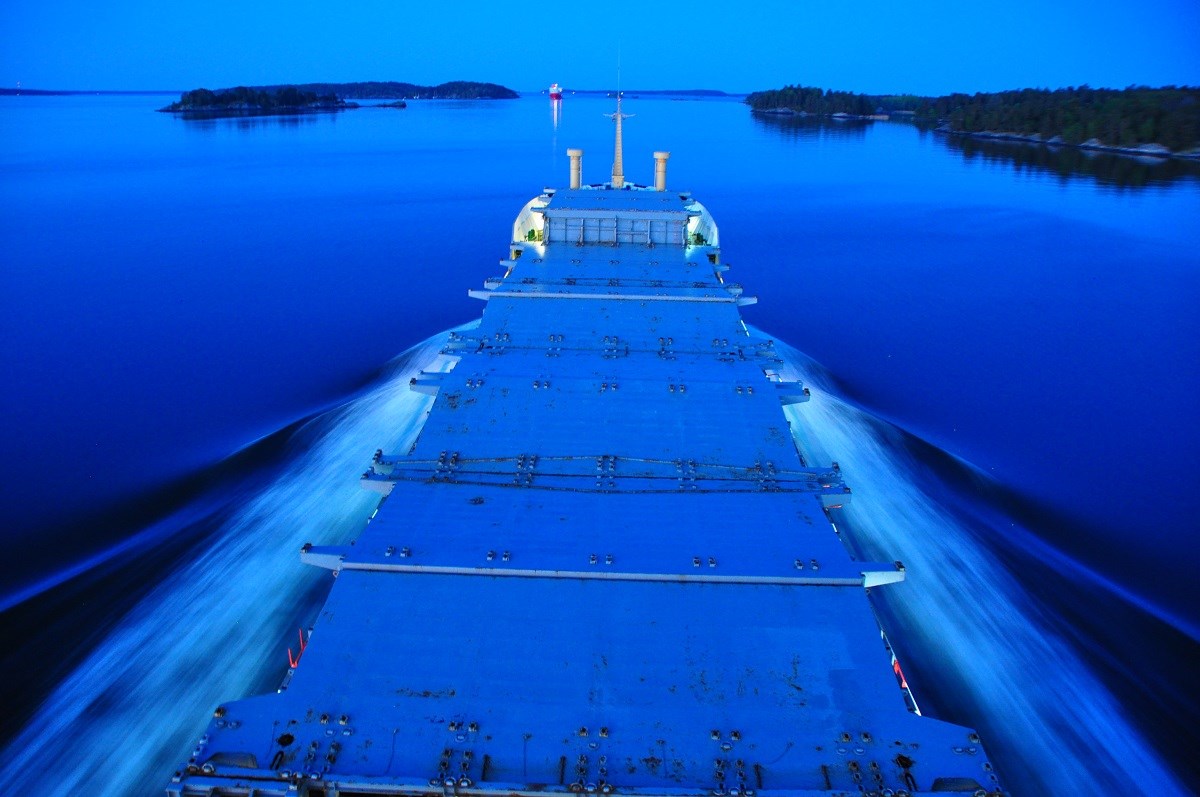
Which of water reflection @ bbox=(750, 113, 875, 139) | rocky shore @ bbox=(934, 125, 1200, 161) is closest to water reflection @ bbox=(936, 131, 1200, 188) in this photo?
rocky shore @ bbox=(934, 125, 1200, 161)

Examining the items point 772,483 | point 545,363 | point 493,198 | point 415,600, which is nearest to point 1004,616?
point 772,483

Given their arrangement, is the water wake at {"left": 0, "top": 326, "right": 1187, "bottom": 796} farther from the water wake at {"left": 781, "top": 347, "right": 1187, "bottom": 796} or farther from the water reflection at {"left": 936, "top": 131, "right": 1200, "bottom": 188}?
the water reflection at {"left": 936, "top": 131, "right": 1200, "bottom": 188}

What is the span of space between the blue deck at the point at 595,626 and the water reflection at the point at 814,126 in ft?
424

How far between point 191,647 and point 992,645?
16362 millimetres

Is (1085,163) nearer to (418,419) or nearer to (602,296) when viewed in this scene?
(602,296)

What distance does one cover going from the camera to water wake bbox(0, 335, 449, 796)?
11.6 meters

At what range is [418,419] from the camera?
2312 centimetres

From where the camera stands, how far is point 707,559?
32.7ft

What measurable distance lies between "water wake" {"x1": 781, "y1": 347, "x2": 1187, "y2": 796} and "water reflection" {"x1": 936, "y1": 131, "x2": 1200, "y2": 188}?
72.3 m

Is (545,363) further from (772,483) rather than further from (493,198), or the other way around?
(493,198)

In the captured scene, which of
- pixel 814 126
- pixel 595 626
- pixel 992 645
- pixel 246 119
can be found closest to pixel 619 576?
pixel 595 626

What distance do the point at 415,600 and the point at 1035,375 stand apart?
2873 cm

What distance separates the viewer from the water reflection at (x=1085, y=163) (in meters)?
76.6

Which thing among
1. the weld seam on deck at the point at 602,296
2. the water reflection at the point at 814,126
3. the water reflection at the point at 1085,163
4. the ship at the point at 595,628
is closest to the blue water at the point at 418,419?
the ship at the point at 595,628
